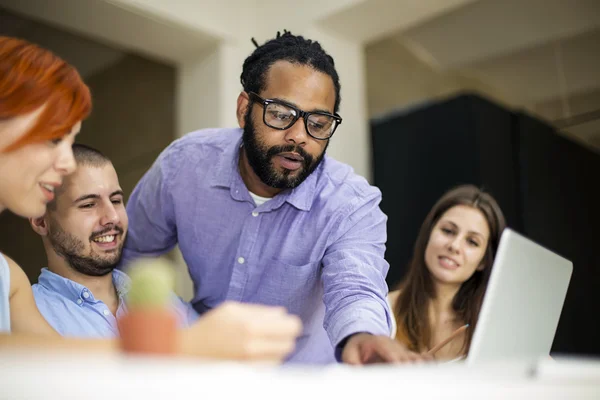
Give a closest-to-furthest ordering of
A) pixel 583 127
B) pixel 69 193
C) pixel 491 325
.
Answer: pixel 491 325
pixel 69 193
pixel 583 127

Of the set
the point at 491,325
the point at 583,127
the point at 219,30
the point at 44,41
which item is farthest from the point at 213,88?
the point at 583,127

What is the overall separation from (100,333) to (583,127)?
4896 millimetres

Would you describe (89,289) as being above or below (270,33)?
below

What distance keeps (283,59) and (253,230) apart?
17.0 inches

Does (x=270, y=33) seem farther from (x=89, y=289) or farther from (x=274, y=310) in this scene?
(x=274, y=310)

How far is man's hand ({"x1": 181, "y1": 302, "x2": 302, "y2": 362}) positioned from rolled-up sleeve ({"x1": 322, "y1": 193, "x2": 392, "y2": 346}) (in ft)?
1.43

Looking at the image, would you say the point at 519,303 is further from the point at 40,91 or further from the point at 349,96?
the point at 349,96

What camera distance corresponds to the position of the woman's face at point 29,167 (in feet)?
2.98

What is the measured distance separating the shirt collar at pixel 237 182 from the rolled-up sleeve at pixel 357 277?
11 cm

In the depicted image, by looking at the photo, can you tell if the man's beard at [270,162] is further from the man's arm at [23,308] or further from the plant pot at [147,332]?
the plant pot at [147,332]

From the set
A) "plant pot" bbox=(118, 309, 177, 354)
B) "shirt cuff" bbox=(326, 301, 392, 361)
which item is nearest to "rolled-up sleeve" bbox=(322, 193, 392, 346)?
"shirt cuff" bbox=(326, 301, 392, 361)

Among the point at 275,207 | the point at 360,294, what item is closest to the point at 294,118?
the point at 275,207

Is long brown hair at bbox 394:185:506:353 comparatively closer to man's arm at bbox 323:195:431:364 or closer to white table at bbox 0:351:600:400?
man's arm at bbox 323:195:431:364

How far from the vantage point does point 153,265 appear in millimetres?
672
